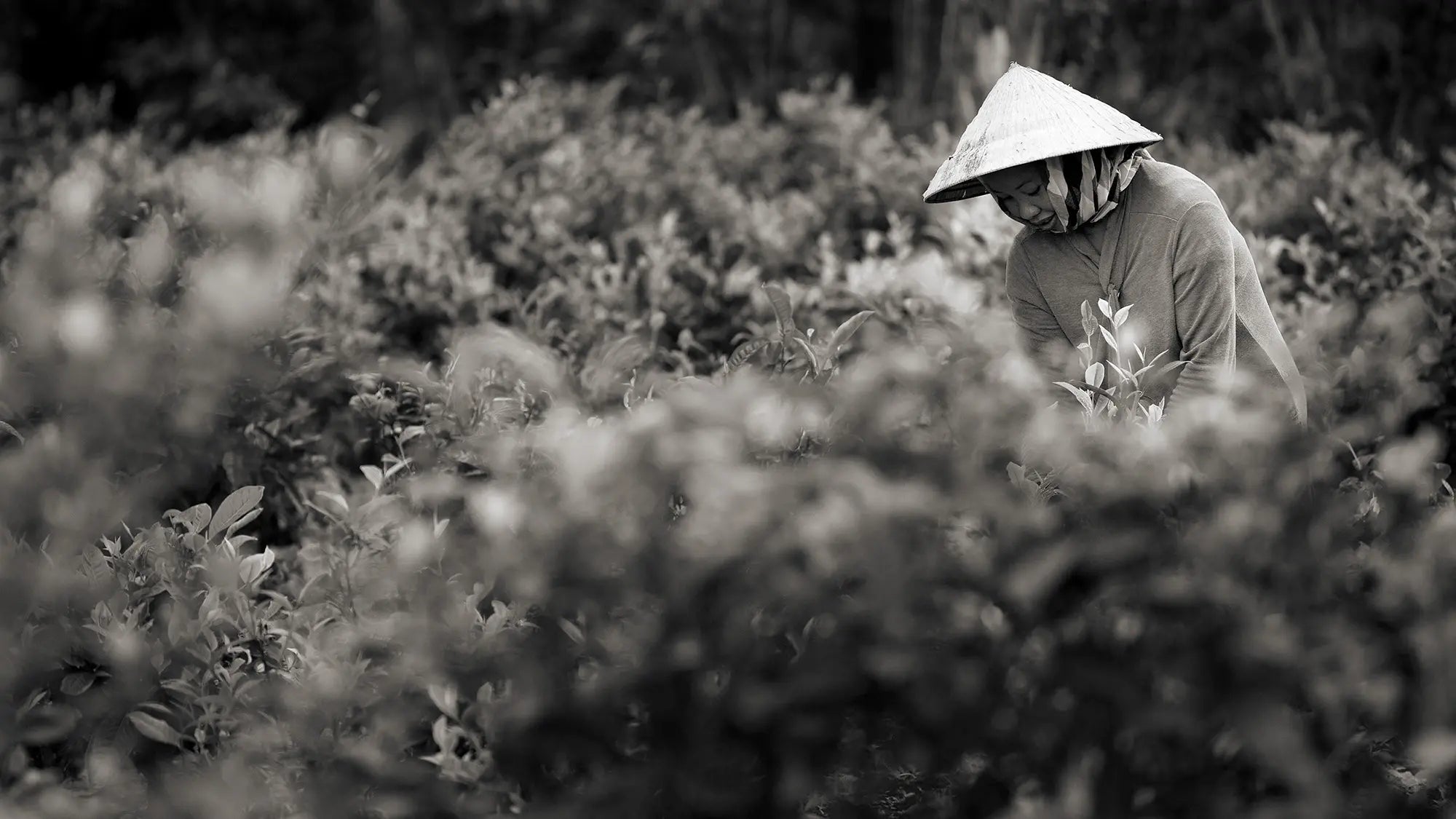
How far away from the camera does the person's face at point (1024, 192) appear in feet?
9.32

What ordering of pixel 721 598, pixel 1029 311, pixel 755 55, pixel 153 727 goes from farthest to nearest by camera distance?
pixel 755 55, pixel 1029 311, pixel 153 727, pixel 721 598

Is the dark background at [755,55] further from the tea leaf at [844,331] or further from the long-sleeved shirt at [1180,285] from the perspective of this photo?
the tea leaf at [844,331]

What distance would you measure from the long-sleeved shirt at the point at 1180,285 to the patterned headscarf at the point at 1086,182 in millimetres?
96

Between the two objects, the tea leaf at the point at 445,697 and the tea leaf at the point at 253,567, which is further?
the tea leaf at the point at 253,567

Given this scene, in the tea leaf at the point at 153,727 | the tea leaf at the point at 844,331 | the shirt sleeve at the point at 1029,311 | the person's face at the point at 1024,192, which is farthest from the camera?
the shirt sleeve at the point at 1029,311

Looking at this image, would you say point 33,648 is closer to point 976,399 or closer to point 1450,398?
point 976,399

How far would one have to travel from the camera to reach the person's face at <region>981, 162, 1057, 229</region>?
9.32 feet

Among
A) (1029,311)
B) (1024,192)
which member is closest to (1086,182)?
(1024,192)

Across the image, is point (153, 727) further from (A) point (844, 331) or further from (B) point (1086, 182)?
(B) point (1086, 182)

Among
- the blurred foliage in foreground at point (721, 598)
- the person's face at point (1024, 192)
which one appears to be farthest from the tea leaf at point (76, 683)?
the person's face at point (1024, 192)

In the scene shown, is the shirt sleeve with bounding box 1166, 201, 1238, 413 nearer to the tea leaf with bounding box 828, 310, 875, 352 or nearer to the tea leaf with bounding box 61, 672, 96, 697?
the tea leaf with bounding box 828, 310, 875, 352

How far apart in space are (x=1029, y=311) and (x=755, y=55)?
861cm

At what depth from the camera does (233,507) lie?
7.91ft

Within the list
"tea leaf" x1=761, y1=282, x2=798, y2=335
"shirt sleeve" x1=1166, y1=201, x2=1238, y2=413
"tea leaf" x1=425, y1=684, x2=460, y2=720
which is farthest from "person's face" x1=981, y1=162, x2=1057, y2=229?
"tea leaf" x1=425, y1=684, x2=460, y2=720
